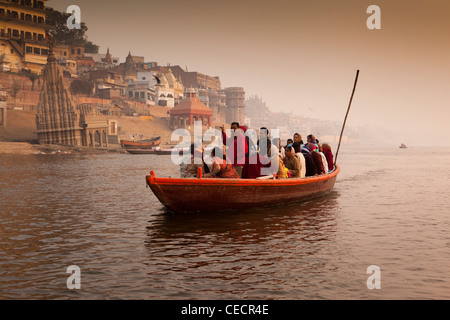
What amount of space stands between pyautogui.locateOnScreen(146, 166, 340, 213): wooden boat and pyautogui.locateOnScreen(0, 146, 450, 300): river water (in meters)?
0.38

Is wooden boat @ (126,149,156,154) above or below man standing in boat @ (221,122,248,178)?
below

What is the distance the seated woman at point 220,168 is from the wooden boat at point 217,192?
39cm

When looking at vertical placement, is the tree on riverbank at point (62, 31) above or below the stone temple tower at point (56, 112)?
above

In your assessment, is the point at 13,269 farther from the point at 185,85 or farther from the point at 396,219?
the point at 185,85

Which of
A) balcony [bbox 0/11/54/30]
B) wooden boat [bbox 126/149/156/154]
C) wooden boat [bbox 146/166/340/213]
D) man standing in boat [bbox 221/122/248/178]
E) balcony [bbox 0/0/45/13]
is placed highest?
balcony [bbox 0/0/45/13]

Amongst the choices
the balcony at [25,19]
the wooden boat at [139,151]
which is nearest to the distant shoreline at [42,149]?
the wooden boat at [139,151]

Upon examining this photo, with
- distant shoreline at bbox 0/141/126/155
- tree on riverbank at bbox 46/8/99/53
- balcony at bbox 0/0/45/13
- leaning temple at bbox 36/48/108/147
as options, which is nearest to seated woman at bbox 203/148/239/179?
distant shoreline at bbox 0/141/126/155

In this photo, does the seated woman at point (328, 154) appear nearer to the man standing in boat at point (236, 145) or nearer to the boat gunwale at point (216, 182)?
the boat gunwale at point (216, 182)

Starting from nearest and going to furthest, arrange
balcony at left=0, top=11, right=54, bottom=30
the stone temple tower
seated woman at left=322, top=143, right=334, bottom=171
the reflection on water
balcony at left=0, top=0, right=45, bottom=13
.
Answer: the reflection on water < seated woman at left=322, top=143, right=334, bottom=171 < the stone temple tower < balcony at left=0, top=11, right=54, bottom=30 < balcony at left=0, top=0, right=45, bottom=13

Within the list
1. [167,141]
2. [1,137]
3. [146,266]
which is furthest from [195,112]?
[146,266]

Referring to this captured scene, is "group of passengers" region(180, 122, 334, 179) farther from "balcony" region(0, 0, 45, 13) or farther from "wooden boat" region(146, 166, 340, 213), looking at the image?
"balcony" region(0, 0, 45, 13)

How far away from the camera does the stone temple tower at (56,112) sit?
65375 millimetres

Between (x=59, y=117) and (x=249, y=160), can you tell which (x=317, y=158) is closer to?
(x=249, y=160)

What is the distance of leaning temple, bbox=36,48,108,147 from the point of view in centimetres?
6519
